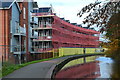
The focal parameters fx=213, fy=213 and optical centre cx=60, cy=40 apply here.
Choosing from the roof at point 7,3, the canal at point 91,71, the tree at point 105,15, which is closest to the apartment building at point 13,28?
the roof at point 7,3

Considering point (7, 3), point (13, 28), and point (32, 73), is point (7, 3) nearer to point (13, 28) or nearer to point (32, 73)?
point (13, 28)

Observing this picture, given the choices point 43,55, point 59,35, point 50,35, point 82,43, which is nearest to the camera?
point 43,55

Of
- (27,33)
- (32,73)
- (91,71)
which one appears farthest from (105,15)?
(27,33)

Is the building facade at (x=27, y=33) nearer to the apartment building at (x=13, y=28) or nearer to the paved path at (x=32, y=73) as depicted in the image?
the apartment building at (x=13, y=28)

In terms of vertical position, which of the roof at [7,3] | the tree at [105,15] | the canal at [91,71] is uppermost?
the roof at [7,3]

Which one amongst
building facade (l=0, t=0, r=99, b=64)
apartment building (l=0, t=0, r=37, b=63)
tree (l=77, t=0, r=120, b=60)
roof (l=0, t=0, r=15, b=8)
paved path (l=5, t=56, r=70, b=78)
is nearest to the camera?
tree (l=77, t=0, r=120, b=60)

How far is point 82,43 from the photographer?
6656cm

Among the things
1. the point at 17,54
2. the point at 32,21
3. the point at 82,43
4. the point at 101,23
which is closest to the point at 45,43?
the point at 32,21

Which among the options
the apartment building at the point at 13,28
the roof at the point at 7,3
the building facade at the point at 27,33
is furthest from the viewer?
the roof at the point at 7,3

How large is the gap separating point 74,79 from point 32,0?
22513 mm

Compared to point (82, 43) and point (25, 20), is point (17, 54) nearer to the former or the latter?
point (25, 20)

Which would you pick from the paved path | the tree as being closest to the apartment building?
the paved path

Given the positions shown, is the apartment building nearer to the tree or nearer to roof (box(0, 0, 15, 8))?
roof (box(0, 0, 15, 8))

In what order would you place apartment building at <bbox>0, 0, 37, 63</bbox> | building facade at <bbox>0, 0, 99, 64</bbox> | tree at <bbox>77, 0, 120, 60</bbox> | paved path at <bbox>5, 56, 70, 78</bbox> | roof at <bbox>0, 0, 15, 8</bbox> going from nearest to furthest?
1. tree at <bbox>77, 0, 120, 60</bbox>
2. paved path at <bbox>5, 56, 70, 78</bbox>
3. apartment building at <bbox>0, 0, 37, 63</bbox>
4. building facade at <bbox>0, 0, 99, 64</bbox>
5. roof at <bbox>0, 0, 15, 8</bbox>
